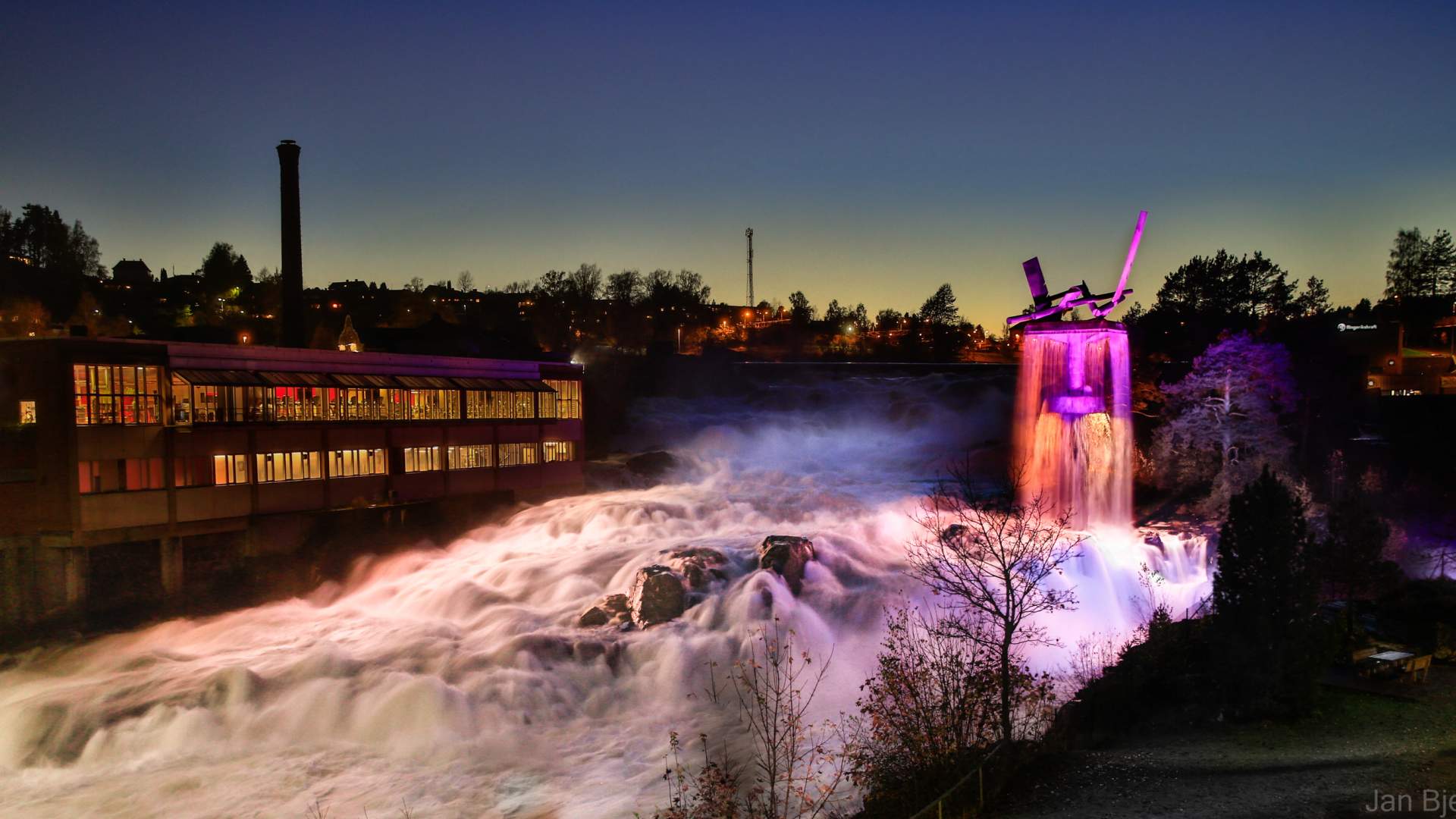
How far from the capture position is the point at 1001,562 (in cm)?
1703

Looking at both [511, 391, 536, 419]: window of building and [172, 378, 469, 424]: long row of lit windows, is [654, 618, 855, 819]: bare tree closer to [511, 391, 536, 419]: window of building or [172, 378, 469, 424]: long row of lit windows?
[172, 378, 469, 424]: long row of lit windows

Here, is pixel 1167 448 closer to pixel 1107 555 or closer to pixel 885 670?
pixel 1107 555

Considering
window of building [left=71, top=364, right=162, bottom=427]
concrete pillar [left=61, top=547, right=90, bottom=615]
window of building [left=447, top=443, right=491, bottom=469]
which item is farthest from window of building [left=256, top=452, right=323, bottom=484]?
window of building [left=447, top=443, right=491, bottom=469]

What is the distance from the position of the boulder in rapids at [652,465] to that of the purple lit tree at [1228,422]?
28.2 metres

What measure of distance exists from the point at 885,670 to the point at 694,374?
2661 inches

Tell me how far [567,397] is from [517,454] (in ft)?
18.6

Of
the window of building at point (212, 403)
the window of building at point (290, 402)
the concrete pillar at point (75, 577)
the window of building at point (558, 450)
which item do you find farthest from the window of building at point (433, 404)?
the concrete pillar at point (75, 577)

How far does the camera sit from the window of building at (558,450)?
167ft

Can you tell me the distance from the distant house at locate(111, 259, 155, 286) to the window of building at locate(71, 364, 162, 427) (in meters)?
113

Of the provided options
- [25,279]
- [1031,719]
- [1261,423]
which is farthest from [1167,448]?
[25,279]

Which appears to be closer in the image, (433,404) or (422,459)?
(422,459)

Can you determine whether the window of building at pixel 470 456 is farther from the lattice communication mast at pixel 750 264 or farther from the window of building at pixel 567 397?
the lattice communication mast at pixel 750 264

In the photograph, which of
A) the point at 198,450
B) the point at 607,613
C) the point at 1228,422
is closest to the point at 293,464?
the point at 198,450

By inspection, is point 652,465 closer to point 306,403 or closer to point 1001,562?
point 306,403
